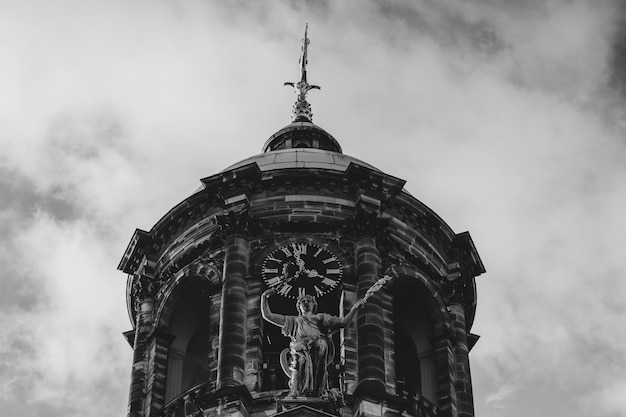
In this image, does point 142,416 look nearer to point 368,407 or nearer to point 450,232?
point 368,407

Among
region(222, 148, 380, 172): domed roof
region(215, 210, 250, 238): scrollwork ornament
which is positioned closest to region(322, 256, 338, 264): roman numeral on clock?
region(215, 210, 250, 238): scrollwork ornament

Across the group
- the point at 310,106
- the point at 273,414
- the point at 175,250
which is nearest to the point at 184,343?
the point at 175,250

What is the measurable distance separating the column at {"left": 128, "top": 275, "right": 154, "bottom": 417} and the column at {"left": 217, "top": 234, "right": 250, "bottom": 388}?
9.75 feet

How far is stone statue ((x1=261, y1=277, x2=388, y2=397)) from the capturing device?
4556 cm

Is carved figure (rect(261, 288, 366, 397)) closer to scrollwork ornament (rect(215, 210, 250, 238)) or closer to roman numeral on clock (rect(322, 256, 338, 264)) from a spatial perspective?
roman numeral on clock (rect(322, 256, 338, 264))

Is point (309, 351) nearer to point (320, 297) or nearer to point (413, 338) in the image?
point (320, 297)

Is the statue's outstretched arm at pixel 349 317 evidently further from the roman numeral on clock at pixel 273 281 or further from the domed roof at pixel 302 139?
the domed roof at pixel 302 139

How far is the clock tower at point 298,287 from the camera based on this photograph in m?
47.3

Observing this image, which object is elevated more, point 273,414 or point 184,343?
point 184,343

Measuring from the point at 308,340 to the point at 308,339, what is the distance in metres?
0.04

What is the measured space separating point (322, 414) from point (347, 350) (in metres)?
3.88

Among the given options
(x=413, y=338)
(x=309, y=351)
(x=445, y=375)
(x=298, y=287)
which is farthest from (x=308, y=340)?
(x=413, y=338)

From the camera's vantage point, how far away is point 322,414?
43.8m

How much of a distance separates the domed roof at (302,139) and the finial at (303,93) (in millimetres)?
1669
